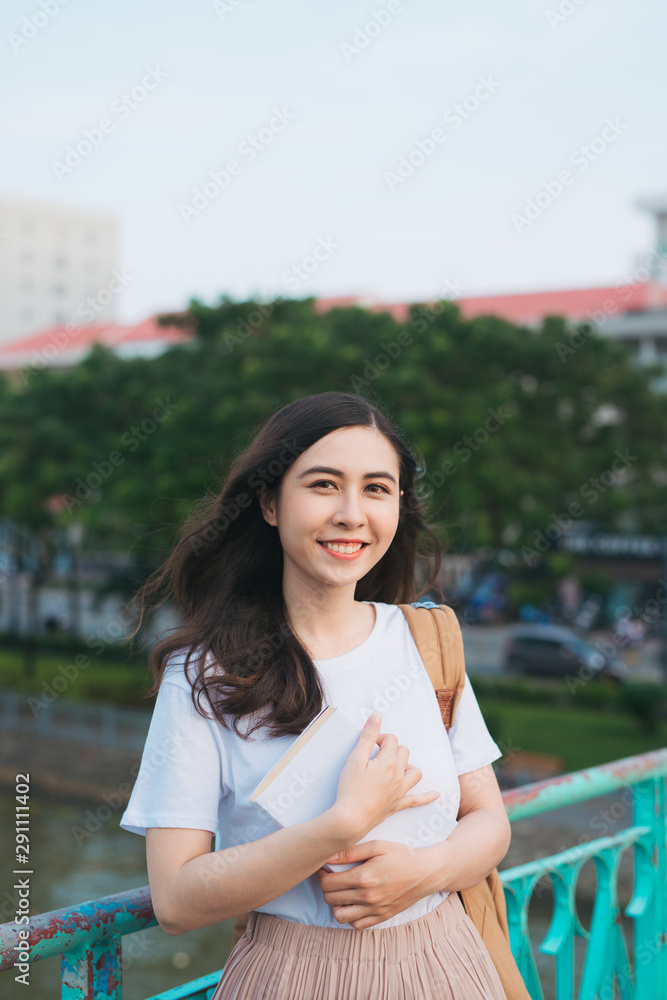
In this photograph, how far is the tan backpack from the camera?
1.64 m

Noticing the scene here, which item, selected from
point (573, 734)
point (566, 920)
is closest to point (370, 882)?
point (566, 920)

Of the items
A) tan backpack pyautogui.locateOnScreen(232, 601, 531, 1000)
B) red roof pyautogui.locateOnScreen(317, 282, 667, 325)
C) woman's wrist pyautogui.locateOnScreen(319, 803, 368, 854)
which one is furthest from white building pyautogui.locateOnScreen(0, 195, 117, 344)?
woman's wrist pyautogui.locateOnScreen(319, 803, 368, 854)

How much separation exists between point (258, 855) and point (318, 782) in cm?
14

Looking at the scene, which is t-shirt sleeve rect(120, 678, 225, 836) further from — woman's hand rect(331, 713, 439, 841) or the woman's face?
the woman's face

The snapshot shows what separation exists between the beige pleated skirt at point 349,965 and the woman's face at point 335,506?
1.92 ft

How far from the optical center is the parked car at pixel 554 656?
20.2 meters

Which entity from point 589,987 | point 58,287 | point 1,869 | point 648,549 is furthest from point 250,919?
point 58,287

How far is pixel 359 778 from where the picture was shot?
139cm

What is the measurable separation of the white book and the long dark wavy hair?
9 centimetres

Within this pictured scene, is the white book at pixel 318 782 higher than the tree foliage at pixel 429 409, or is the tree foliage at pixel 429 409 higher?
the tree foliage at pixel 429 409

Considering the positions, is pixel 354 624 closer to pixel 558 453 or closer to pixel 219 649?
pixel 219 649

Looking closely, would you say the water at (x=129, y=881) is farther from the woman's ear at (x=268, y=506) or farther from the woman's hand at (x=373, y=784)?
the woman's hand at (x=373, y=784)

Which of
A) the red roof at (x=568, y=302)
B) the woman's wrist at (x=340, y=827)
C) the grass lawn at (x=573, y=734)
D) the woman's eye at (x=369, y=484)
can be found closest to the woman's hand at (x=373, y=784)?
the woman's wrist at (x=340, y=827)

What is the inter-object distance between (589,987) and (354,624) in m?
1.23
